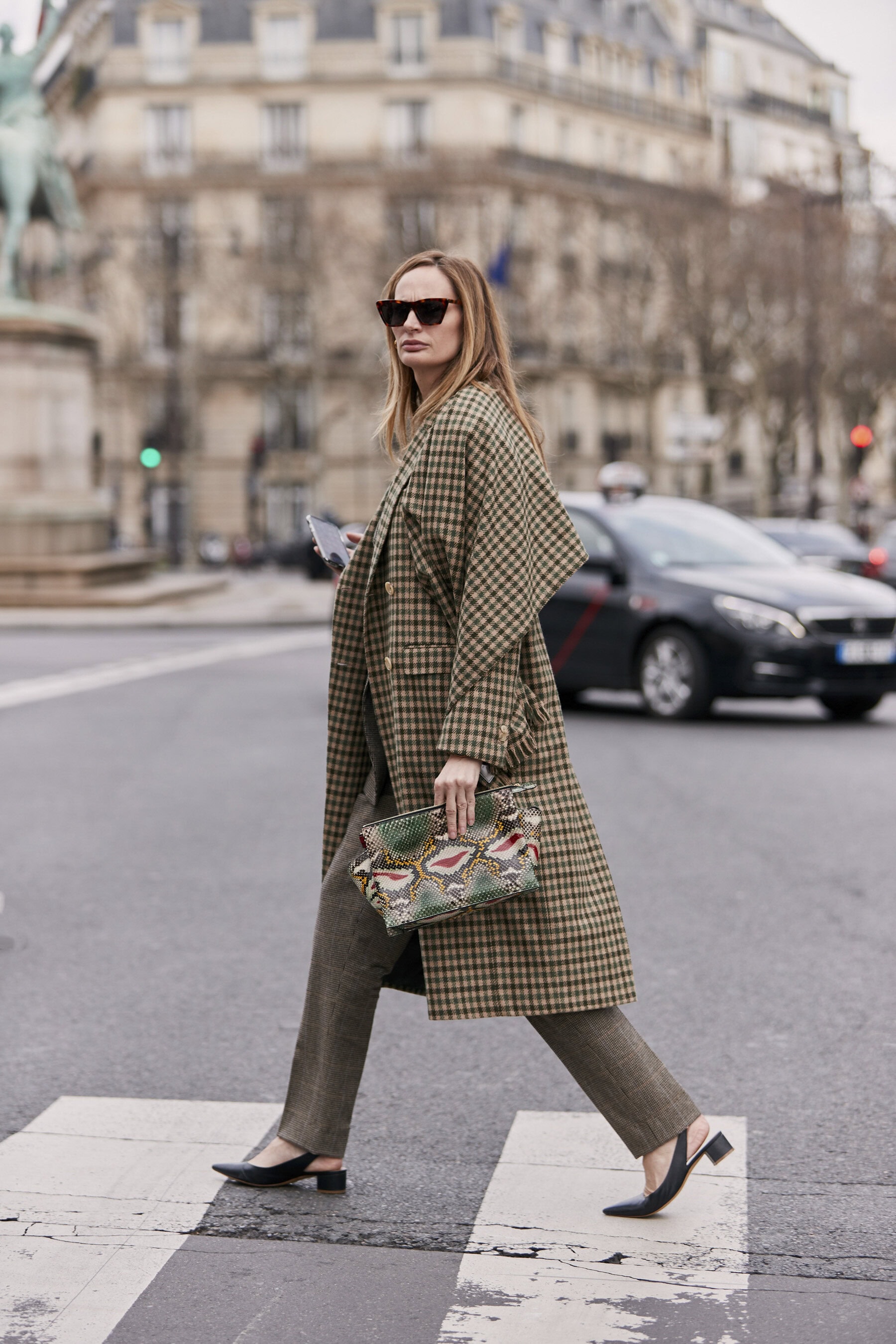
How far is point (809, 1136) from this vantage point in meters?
4.05

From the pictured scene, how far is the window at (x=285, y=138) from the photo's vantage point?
63.9 m

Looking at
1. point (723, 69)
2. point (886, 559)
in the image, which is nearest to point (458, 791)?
point (886, 559)

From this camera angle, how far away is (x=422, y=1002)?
547 centimetres

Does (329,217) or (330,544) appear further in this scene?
(329,217)

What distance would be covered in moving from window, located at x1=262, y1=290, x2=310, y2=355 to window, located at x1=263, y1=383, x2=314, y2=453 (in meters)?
3.22

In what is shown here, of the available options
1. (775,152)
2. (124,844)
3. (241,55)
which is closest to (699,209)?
(241,55)

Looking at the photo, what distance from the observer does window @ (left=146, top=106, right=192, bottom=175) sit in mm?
63656

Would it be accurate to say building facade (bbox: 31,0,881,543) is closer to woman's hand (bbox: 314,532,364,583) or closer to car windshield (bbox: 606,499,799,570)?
car windshield (bbox: 606,499,799,570)

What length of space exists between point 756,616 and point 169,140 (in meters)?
56.3

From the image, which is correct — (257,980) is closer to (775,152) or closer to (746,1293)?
(746,1293)

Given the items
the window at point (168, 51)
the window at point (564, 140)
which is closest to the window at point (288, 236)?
the window at point (168, 51)

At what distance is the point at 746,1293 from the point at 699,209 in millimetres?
51947

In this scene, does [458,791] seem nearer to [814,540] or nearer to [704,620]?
[704,620]

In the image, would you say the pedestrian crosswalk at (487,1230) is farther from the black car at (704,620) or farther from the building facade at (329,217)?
the building facade at (329,217)
